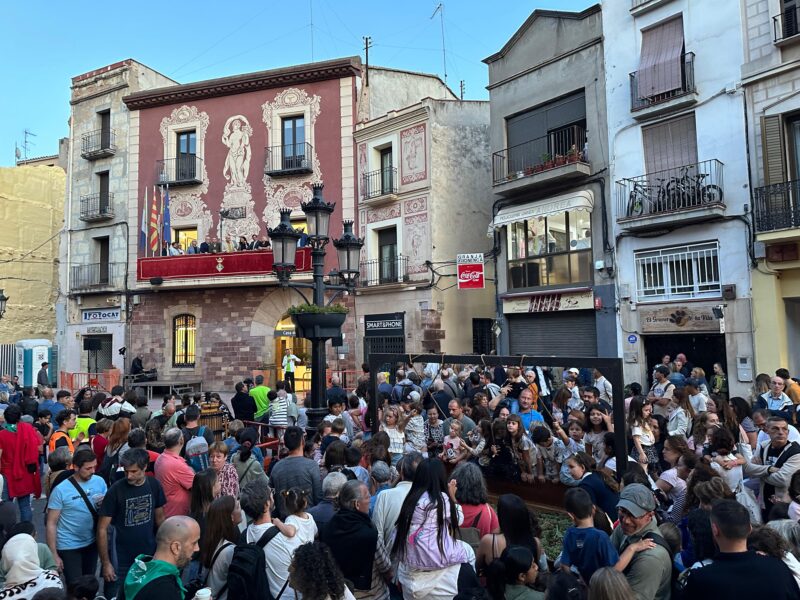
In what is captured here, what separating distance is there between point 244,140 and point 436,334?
34.7 ft

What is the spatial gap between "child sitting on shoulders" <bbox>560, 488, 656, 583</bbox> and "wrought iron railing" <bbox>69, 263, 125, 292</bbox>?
22865 mm

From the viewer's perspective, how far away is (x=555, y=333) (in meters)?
16.4

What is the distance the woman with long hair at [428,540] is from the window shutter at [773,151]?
1150 cm

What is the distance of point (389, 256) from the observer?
20328 millimetres

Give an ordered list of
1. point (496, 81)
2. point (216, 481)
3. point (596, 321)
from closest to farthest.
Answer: point (216, 481) → point (596, 321) → point (496, 81)

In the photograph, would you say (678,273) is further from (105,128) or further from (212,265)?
(105,128)

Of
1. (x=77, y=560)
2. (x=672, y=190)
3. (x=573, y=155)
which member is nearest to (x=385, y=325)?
(x=573, y=155)

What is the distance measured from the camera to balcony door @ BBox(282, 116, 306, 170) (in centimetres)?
2141

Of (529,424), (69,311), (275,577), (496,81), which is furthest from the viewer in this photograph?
(69,311)

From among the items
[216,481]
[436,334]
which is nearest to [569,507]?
[216,481]

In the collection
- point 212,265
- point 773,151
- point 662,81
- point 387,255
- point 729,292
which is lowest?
point 729,292

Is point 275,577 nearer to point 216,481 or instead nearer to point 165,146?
point 216,481

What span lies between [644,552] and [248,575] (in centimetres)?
223

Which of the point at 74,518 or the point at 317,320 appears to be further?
the point at 317,320
